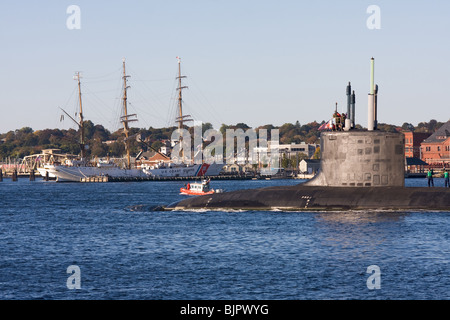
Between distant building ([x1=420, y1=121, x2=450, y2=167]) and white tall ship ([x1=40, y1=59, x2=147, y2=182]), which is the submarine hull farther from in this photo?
distant building ([x1=420, y1=121, x2=450, y2=167])

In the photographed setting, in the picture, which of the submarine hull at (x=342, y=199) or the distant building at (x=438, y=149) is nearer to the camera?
the submarine hull at (x=342, y=199)

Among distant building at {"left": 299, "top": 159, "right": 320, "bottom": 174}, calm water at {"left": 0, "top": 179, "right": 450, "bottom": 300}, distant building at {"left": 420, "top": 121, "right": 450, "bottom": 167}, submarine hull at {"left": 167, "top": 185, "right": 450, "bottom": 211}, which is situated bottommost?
calm water at {"left": 0, "top": 179, "right": 450, "bottom": 300}

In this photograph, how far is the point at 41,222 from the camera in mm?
46781

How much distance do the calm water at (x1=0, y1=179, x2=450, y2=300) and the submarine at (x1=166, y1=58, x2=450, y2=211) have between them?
2.56 ft

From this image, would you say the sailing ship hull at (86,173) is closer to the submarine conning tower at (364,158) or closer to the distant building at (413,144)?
the distant building at (413,144)

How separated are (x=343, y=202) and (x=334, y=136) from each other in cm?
385

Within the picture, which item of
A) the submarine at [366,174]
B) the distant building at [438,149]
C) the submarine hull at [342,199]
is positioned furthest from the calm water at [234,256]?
the distant building at [438,149]

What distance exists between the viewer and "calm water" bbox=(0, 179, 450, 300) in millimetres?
22969

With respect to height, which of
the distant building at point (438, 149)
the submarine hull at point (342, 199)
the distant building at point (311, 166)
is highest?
the distant building at point (438, 149)

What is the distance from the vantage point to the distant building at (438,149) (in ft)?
567

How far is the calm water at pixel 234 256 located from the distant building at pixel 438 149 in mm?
134133

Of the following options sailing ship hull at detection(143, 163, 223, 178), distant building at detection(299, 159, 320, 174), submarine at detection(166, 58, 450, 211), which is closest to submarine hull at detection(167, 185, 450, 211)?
submarine at detection(166, 58, 450, 211)

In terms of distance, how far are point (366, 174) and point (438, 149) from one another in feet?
466
